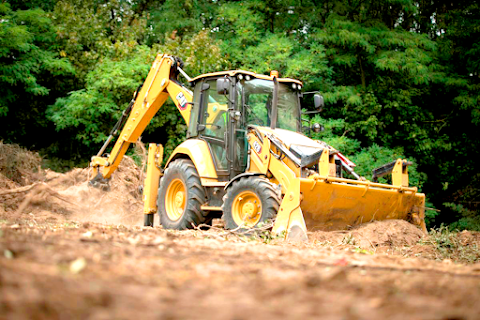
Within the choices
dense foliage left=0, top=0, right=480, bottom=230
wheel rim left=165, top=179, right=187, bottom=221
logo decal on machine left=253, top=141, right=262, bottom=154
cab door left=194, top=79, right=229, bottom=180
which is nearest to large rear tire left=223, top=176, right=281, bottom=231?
logo decal on machine left=253, top=141, right=262, bottom=154

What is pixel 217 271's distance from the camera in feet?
9.00

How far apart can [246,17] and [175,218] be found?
10.2 meters

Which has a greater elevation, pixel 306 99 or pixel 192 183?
pixel 306 99

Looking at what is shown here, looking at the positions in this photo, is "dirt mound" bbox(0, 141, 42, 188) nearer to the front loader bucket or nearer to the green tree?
the green tree

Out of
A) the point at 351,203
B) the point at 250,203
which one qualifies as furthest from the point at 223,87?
the point at 351,203

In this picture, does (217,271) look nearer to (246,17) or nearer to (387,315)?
(387,315)

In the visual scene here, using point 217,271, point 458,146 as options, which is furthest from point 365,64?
point 217,271

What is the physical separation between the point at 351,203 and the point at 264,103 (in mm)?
2225

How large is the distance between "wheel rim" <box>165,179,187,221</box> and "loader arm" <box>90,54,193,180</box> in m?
1.25

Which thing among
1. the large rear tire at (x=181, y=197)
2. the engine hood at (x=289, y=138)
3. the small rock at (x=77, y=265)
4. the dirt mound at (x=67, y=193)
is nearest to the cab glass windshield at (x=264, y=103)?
the engine hood at (x=289, y=138)

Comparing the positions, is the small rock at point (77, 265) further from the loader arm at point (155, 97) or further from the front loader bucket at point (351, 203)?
the loader arm at point (155, 97)

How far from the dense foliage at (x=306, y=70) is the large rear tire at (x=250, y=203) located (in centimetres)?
810

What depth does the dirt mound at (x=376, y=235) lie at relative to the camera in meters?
7.38

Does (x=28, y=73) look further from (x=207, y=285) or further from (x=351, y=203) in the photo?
(x=207, y=285)
